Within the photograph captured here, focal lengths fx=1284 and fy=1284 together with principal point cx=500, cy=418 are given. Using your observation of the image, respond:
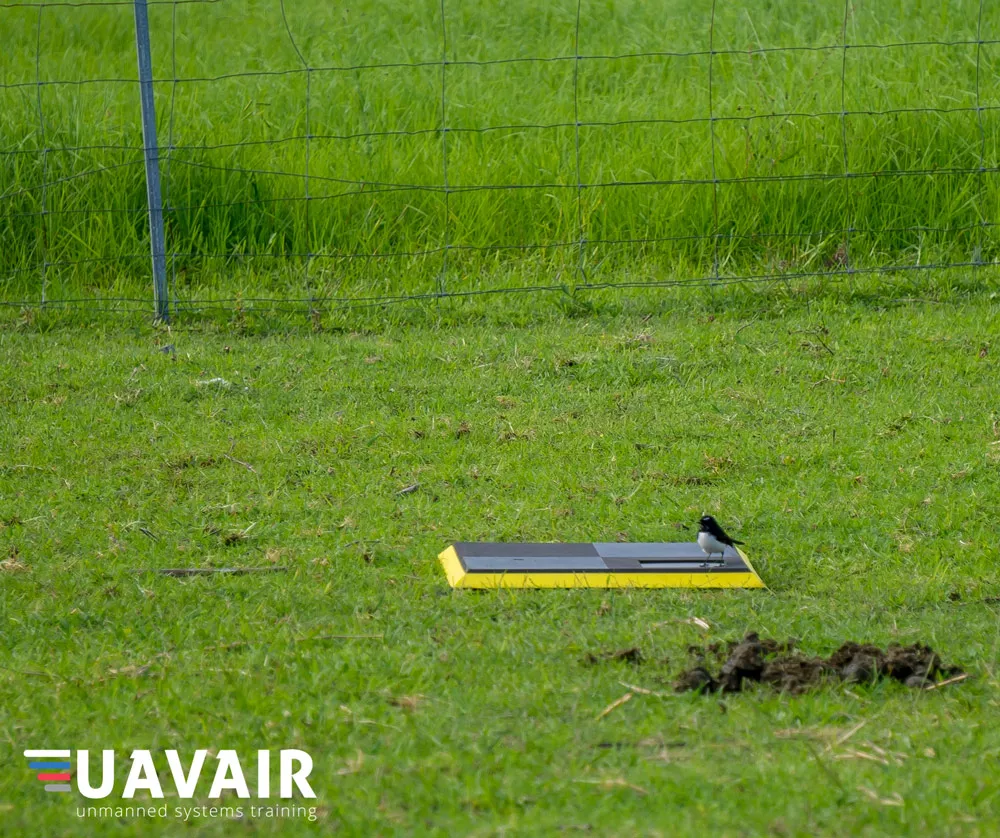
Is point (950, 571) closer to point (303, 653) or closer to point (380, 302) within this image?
point (303, 653)

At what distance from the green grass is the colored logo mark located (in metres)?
0.04

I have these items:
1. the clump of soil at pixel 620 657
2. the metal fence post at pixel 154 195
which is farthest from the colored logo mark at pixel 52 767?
the metal fence post at pixel 154 195

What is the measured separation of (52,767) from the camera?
3230 mm

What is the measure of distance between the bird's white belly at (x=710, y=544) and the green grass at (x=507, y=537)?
193mm

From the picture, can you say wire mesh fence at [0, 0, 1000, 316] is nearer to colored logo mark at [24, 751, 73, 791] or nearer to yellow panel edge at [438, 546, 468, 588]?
yellow panel edge at [438, 546, 468, 588]

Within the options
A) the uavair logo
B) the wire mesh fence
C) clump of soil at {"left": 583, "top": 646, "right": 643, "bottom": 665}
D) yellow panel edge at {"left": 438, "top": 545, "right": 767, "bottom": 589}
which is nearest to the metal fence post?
the wire mesh fence

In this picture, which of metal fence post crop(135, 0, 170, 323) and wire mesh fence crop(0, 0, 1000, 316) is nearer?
metal fence post crop(135, 0, 170, 323)

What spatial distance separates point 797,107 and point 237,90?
443cm

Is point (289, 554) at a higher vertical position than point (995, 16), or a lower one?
lower

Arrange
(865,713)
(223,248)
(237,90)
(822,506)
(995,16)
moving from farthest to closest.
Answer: (995,16) < (237,90) < (223,248) < (822,506) < (865,713)

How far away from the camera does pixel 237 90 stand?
1040cm

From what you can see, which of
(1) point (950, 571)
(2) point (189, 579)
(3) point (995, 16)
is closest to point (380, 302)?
(2) point (189, 579)

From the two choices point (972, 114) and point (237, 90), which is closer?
point (972, 114)

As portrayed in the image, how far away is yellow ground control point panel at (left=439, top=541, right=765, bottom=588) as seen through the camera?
4.41 metres
